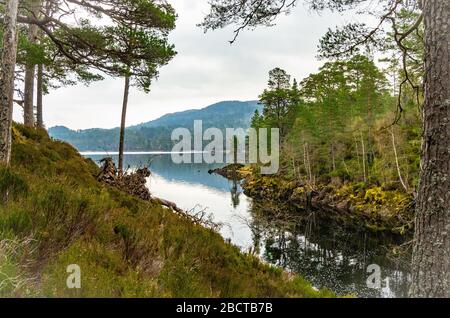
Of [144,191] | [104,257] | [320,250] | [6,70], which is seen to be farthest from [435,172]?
[320,250]

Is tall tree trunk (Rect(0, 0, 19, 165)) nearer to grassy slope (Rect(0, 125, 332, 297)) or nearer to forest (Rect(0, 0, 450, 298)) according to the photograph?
forest (Rect(0, 0, 450, 298))

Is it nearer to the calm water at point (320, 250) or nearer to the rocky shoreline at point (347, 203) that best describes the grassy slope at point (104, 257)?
the calm water at point (320, 250)

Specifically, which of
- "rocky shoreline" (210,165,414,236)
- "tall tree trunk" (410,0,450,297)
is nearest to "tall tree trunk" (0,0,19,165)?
"tall tree trunk" (410,0,450,297)

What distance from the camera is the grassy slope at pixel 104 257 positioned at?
2869 mm

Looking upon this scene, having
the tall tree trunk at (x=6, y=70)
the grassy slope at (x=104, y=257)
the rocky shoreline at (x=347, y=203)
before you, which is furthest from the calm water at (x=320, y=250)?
the tall tree trunk at (x=6, y=70)

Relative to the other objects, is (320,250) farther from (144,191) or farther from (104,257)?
(104,257)

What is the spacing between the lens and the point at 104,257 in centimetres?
352

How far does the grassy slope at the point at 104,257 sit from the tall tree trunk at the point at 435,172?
1.30 meters

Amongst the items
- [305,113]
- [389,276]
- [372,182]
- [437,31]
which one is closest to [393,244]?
[389,276]

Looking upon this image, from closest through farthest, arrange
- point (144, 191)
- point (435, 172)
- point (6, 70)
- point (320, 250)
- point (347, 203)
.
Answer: point (435, 172), point (6, 70), point (144, 191), point (320, 250), point (347, 203)

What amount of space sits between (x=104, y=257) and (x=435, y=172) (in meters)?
3.81

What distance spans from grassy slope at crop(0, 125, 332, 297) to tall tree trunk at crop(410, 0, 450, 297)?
130cm

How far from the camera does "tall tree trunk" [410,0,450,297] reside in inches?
148
